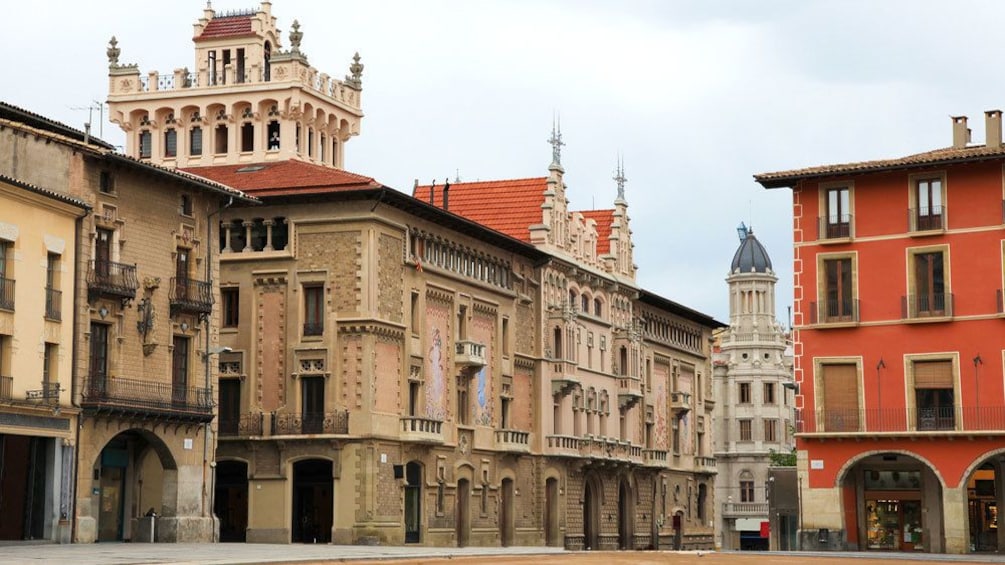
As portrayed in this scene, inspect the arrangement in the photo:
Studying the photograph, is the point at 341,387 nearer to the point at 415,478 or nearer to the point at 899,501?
the point at 415,478

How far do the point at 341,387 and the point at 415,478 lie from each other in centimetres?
624

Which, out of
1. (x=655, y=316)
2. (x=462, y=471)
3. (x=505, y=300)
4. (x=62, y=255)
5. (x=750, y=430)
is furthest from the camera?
(x=750, y=430)

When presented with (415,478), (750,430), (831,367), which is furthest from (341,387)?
(750,430)

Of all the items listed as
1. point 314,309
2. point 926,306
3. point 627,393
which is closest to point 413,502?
point 314,309

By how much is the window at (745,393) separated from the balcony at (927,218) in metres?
95.0

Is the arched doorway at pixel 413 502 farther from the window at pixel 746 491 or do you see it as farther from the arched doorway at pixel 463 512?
the window at pixel 746 491

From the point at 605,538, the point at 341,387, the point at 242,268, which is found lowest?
the point at 605,538

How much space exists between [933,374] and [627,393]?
109 feet

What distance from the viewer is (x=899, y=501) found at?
66562 millimetres

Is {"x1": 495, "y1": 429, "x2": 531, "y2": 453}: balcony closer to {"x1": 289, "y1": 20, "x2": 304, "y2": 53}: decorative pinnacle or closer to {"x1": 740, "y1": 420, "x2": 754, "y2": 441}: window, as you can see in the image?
{"x1": 289, "y1": 20, "x2": 304, "y2": 53}: decorative pinnacle

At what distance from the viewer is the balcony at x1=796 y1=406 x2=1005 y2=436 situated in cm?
6341

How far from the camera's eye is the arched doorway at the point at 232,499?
6994cm

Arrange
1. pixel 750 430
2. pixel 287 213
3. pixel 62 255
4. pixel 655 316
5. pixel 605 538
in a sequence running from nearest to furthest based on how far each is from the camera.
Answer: pixel 62 255 → pixel 287 213 → pixel 605 538 → pixel 655 316 → pixel 750 430

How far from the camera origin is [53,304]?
177ft
